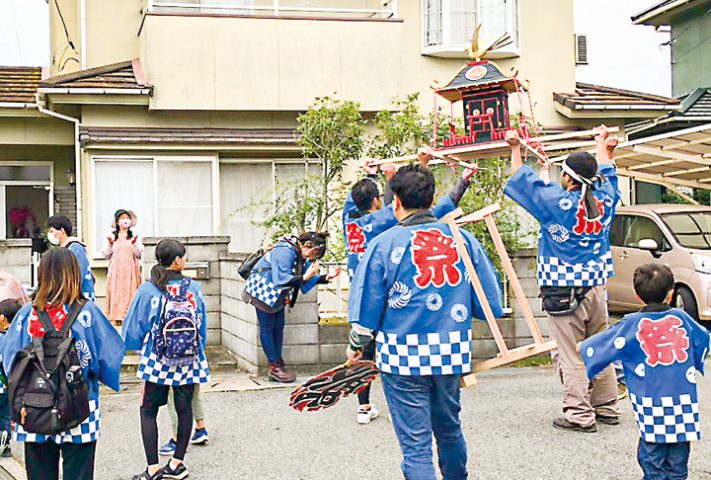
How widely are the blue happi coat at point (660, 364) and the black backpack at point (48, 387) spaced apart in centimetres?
278

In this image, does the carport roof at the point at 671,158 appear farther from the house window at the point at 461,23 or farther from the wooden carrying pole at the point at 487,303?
the wooden carrying pole at the point at 487,303

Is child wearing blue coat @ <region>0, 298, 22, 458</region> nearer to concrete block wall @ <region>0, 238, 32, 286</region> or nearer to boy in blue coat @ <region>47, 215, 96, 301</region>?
boy in blue coat @ <region>47, 215, 96, 301</region>

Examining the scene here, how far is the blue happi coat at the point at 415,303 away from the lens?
4.70m

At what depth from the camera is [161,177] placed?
43.3ft

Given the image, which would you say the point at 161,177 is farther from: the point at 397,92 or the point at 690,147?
the point at 690,147

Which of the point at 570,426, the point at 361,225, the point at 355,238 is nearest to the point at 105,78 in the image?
the point at 355,238

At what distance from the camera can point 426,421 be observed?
4.68m

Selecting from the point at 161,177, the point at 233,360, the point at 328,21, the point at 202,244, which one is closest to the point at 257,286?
the point at 233,360

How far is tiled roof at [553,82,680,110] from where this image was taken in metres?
14.1

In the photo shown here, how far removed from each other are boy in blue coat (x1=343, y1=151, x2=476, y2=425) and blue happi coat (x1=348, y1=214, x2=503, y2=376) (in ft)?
6.50

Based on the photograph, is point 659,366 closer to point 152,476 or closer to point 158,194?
point 152,476

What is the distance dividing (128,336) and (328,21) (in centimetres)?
851

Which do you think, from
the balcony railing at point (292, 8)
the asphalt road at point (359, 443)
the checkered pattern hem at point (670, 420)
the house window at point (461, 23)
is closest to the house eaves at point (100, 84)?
the balcony railing at point (292, 8)

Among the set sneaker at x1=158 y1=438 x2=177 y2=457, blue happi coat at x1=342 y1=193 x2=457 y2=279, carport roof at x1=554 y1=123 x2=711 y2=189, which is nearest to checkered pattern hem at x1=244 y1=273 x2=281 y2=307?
blue happi coat at x1=342 y1=193 x2=457 y2=279
